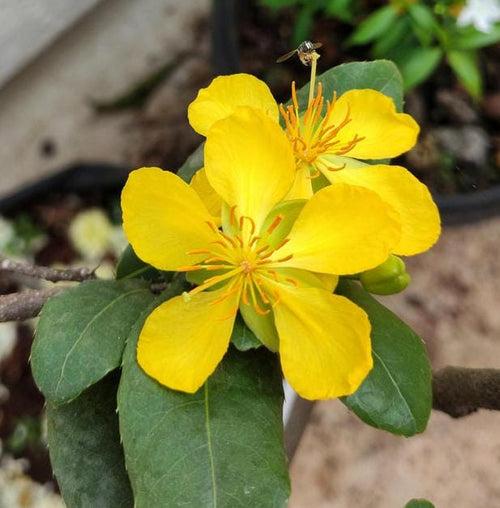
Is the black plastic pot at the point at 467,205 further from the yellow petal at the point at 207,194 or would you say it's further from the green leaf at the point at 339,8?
the yellow petal at the point at 207,194

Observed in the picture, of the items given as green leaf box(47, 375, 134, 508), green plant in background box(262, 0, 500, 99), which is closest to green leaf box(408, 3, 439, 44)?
green plant in background box(262, 0, 500, 99)

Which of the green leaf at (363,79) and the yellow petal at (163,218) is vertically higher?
the yellow petal at (163,218)

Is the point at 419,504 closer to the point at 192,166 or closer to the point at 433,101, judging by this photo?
the point at 192,166

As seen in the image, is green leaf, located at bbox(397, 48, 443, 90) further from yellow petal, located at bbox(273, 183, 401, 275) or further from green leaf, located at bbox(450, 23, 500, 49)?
yellow petal, located at bbox(273, 183, 401, 275)

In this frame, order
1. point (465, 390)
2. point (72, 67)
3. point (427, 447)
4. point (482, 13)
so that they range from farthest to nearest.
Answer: point (72, 67), point (427, 447), point (482, 13), point (465, 390)

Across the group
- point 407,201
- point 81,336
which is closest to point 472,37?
point 407,201

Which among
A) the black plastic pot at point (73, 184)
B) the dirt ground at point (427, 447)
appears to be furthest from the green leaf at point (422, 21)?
the black plastic pot at point (73, 184)
